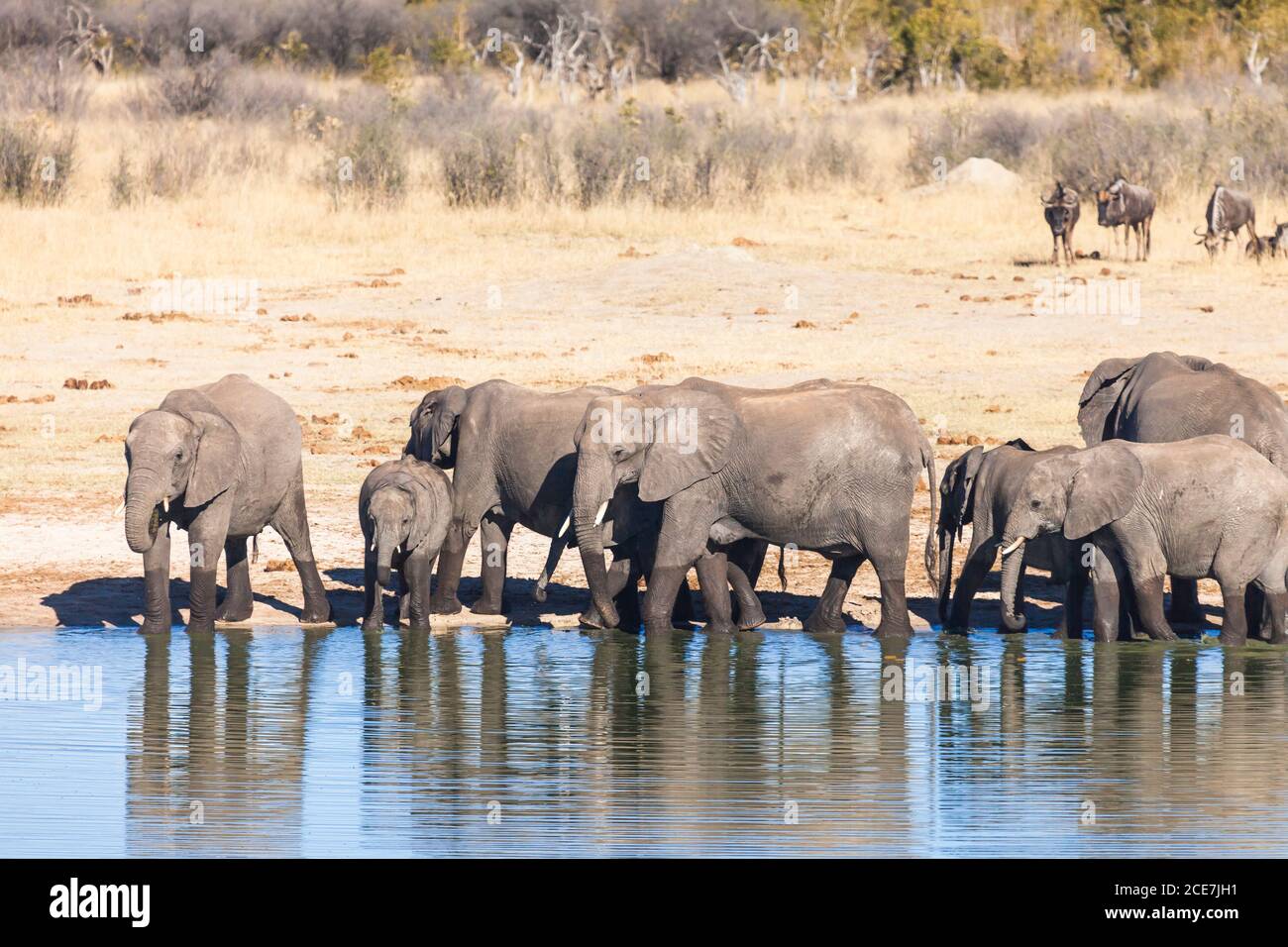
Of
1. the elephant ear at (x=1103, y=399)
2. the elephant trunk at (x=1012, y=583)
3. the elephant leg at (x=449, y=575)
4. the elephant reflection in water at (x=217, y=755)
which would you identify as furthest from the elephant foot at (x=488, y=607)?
the elephant ear at (x=1103, y=399)

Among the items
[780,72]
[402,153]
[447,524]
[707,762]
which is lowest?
[707,762]

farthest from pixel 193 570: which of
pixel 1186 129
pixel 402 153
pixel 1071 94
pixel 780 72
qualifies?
pixel 780 72

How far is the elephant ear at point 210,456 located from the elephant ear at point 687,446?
7.52ft

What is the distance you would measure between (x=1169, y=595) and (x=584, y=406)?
4143 millimetres

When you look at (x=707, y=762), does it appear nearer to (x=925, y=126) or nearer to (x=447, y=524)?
(x=447, y=524)

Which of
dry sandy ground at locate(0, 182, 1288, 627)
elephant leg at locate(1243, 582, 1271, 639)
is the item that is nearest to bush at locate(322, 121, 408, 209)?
dry sandy ground at locate(0, 182, 1288, 627)

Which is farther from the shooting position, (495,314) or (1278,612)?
(495,314)

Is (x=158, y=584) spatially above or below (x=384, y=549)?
below

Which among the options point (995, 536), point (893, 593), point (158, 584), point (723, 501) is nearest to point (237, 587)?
point (158, 584)

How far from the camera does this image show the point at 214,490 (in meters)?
12.9

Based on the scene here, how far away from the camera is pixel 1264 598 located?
43.5 feet

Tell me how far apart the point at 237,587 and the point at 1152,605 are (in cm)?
533

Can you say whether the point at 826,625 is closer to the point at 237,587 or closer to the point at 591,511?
the point at 591,511

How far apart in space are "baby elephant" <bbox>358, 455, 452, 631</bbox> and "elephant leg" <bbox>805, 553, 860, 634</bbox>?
88.5 inches
